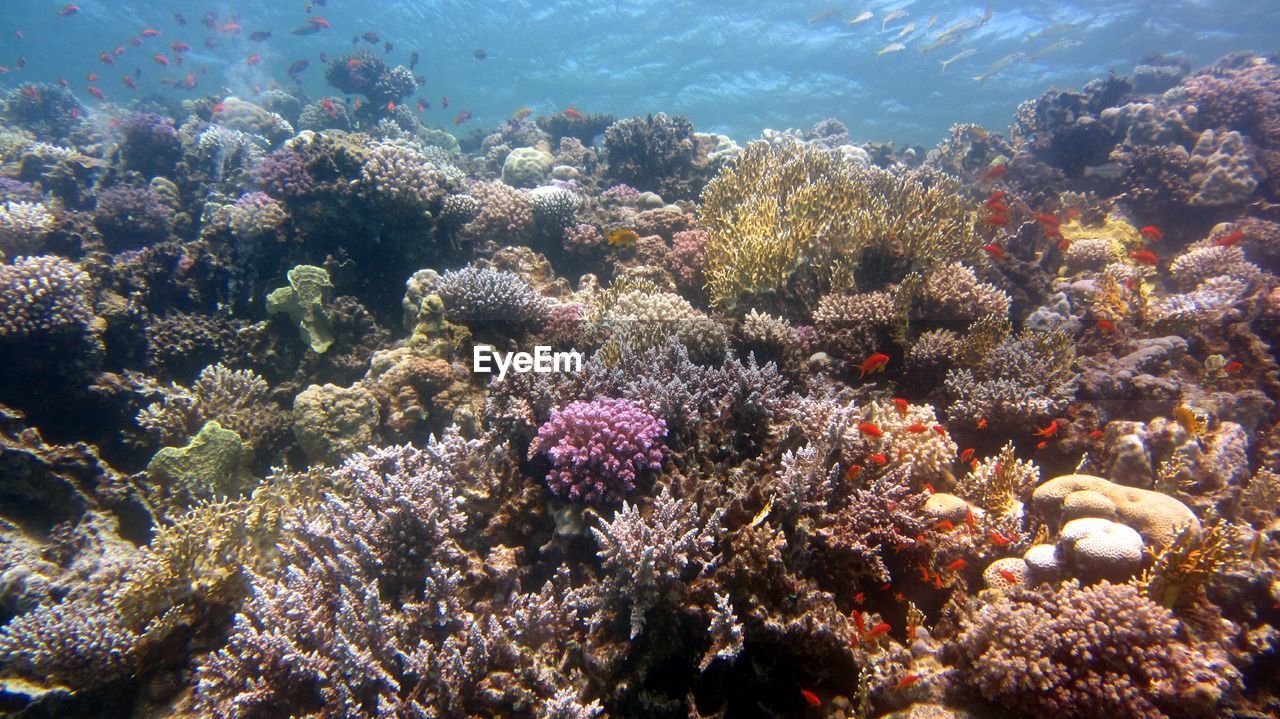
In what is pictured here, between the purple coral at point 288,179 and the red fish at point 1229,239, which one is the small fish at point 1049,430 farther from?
the purple coral at point 288,179

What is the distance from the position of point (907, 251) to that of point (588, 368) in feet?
14.2

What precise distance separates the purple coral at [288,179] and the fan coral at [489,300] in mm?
3023

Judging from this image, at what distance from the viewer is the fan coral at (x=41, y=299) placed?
5125mm

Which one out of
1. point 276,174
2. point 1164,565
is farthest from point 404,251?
point 1164,565

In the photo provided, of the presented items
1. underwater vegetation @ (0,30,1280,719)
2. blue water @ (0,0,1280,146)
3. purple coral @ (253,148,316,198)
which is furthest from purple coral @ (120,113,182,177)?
blue water @ (0,0,1280,146)

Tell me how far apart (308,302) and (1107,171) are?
15010mm

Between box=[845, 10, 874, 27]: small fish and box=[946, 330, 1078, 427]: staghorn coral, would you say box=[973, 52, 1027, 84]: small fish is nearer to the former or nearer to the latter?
box=[845, 10, 874, 27]: small fish

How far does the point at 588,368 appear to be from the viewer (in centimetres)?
445

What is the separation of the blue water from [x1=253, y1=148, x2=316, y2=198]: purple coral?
82.4 feet

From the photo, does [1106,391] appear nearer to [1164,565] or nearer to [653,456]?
[1164,565]

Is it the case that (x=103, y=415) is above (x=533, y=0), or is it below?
below

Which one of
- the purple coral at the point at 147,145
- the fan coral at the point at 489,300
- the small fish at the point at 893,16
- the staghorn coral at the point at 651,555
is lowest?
the staghorn coral at the point at 651,555

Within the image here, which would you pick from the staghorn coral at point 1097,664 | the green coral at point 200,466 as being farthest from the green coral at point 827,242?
the green coral at point 200,466

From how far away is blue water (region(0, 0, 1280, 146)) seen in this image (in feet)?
95.2
